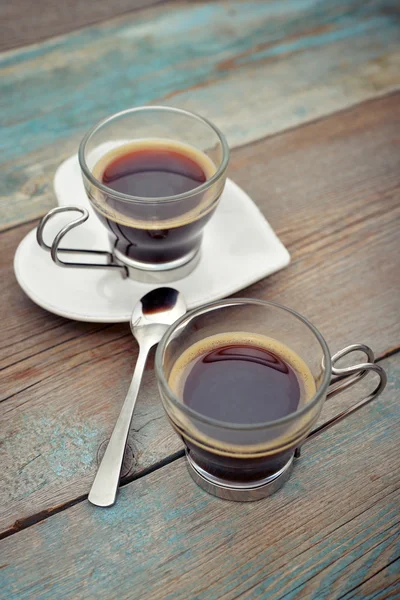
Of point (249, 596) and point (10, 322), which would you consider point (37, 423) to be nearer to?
point (10, 322)

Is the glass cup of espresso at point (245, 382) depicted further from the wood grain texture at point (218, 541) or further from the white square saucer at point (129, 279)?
the white square saucer at point (129, 279)

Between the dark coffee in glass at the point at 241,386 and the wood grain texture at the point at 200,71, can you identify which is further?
the wood grain texture at the point at 200,71

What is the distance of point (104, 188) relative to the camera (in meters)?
0.99

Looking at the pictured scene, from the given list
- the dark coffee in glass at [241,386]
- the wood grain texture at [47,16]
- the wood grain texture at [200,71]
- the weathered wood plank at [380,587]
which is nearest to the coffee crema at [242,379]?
the dark coffee in glass at [241,386]

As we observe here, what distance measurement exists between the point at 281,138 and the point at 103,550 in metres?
0.90

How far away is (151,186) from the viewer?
3.61 ft

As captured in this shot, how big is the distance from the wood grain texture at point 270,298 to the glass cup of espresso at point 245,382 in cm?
12

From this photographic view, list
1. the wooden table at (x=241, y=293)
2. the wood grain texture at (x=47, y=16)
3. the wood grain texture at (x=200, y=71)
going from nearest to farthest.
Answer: the wooden table at (x=241, y=293)
the wood grain texture at (x=200, y=71)
the wood grain texture at (x=47, y=16)

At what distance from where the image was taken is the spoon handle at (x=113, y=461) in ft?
2.79

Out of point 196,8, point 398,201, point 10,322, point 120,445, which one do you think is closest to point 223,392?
point 120,445

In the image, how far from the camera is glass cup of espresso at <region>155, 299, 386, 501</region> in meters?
0.76

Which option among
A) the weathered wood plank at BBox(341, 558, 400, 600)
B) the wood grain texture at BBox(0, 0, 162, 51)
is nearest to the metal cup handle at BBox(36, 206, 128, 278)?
the weathered wood plank at BBox(341, 558, 400, 600)

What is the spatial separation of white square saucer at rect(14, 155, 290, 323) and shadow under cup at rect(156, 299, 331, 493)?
0.58 feet

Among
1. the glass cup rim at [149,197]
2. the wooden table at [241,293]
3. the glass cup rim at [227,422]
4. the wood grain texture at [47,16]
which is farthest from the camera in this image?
the wood grain texture at [47,16]
